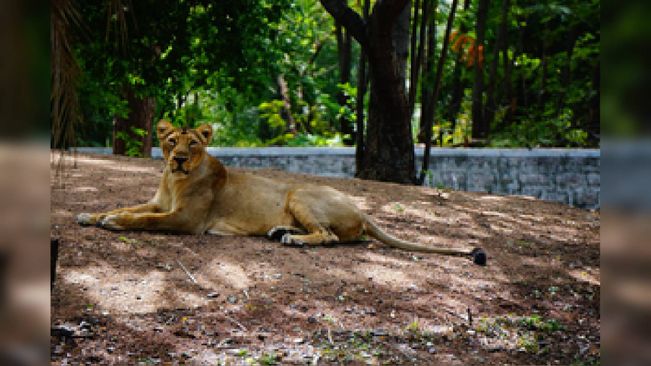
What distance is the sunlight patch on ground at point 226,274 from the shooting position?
217 inches

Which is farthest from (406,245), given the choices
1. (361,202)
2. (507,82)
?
(507,82)

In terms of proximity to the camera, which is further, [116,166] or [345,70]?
[345,70]

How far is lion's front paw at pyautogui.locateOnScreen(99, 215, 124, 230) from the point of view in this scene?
6398 mm

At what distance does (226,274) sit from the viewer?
569cm

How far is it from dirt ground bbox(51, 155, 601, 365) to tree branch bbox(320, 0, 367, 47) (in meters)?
4.04

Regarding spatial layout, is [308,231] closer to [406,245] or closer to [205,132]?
[406,245]

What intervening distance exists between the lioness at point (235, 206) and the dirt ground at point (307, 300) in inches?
6.1

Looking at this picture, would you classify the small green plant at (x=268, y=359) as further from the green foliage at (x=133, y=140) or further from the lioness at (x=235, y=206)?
the green foliage at (x=133, y=140)

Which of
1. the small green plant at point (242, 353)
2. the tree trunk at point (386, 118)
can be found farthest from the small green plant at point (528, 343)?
the tree trunk at point (386, 118)

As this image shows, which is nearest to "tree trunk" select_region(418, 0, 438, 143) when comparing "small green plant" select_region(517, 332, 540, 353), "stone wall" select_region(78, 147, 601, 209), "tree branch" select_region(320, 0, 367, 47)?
"stone wall" select_region(78, 147, 601, 209)

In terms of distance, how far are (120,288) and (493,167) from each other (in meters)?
9.15

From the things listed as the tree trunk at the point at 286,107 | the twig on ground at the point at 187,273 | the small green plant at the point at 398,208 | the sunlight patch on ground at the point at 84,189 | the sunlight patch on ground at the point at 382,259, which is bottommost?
the sunlight patch on ground at the point at 382,259

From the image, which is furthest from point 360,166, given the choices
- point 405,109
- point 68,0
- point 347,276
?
point 68,0

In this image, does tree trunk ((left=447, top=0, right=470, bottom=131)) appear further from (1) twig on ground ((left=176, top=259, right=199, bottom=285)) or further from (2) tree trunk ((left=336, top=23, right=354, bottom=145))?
(1) twig on ground ((left=176, top=259, right=199, bottom=285))
